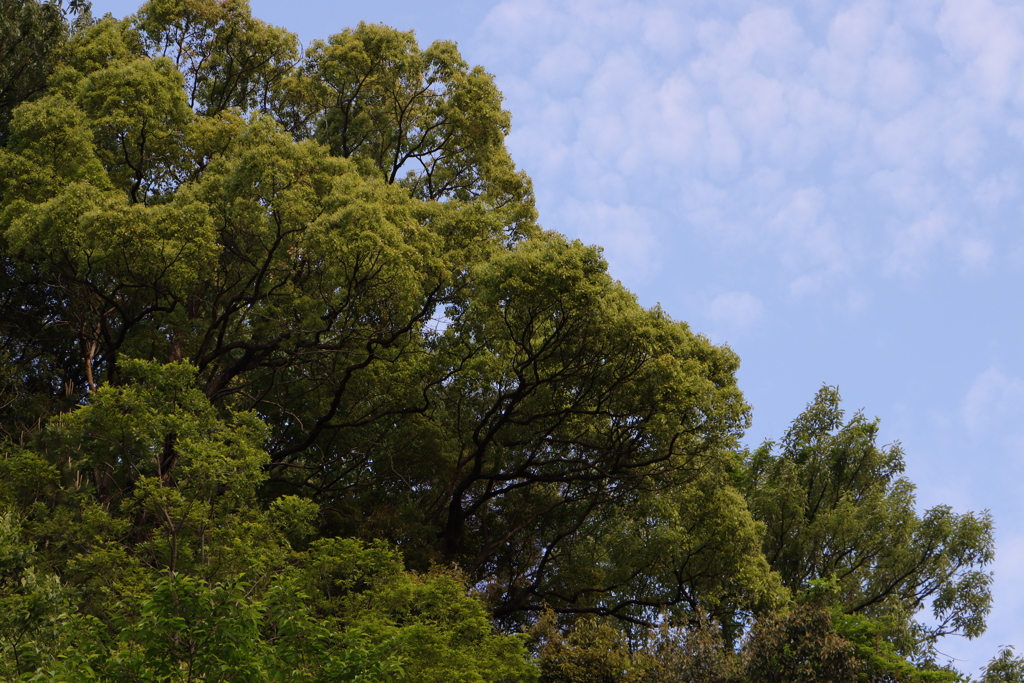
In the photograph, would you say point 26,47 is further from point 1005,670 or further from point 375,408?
point 1005,670

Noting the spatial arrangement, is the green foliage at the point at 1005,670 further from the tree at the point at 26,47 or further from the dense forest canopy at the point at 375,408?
the tree at the point at 26,47

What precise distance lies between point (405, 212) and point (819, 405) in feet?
39.3

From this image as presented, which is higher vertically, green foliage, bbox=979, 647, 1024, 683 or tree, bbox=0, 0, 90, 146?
tree, bbox=0, 0, 90, 146

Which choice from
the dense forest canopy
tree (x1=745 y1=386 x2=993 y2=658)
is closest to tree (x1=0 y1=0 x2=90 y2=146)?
the dense forest canopy

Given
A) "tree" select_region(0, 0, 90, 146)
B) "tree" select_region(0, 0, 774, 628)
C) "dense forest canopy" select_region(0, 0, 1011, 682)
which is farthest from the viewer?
"tree" select_region(0, 0, 90, 146)

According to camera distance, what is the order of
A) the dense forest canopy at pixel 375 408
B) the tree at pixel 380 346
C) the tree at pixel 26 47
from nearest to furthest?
1. the dense forest canopy at pixel 375 408
2. the tree at pixel 380 346
3. the tree at pixel 26 47

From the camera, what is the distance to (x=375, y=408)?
66.3ft

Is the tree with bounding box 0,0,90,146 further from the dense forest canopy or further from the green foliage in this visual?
the green foliage

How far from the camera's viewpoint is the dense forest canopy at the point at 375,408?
15.4 meters

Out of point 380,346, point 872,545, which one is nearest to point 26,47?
point 380,346

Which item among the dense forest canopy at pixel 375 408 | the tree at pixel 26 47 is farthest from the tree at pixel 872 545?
the tree at pixel 26 47

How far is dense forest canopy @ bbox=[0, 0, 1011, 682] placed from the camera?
1541 cm

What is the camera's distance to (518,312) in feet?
56.9

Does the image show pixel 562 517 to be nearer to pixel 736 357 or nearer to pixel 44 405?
pixel 736 357
